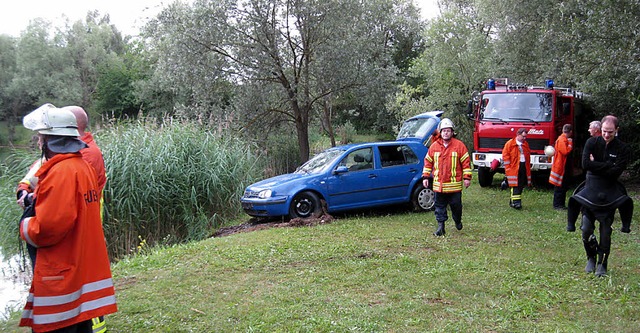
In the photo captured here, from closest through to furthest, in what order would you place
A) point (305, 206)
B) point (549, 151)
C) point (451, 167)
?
1. point (451, 167)
2. point (305, 206)
3. point (549, 151)

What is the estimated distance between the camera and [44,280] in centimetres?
315

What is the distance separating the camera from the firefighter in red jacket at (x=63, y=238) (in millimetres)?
3080

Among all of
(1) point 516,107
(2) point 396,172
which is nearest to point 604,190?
(2) point 396,172

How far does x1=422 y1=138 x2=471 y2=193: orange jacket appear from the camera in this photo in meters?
8.08

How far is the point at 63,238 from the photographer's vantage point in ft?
10.4

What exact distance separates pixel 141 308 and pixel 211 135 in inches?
288

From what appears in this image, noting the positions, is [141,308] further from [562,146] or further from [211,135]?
[562,146]

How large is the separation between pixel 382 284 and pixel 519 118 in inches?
361

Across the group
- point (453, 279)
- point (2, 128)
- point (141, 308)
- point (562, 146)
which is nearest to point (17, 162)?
point (141, 308)

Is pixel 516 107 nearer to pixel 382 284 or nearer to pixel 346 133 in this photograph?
pixel 382 284

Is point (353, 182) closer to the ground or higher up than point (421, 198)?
higher up

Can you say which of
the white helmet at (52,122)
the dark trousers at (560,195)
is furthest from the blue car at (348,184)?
the white helmet at (52,122)

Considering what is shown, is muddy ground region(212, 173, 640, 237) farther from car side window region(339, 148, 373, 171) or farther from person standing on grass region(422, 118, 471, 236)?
person standing on grass region(422, 118, 471, 236)

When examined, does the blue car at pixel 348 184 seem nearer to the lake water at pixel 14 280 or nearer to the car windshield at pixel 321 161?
the car windshield at pixel 321 161
